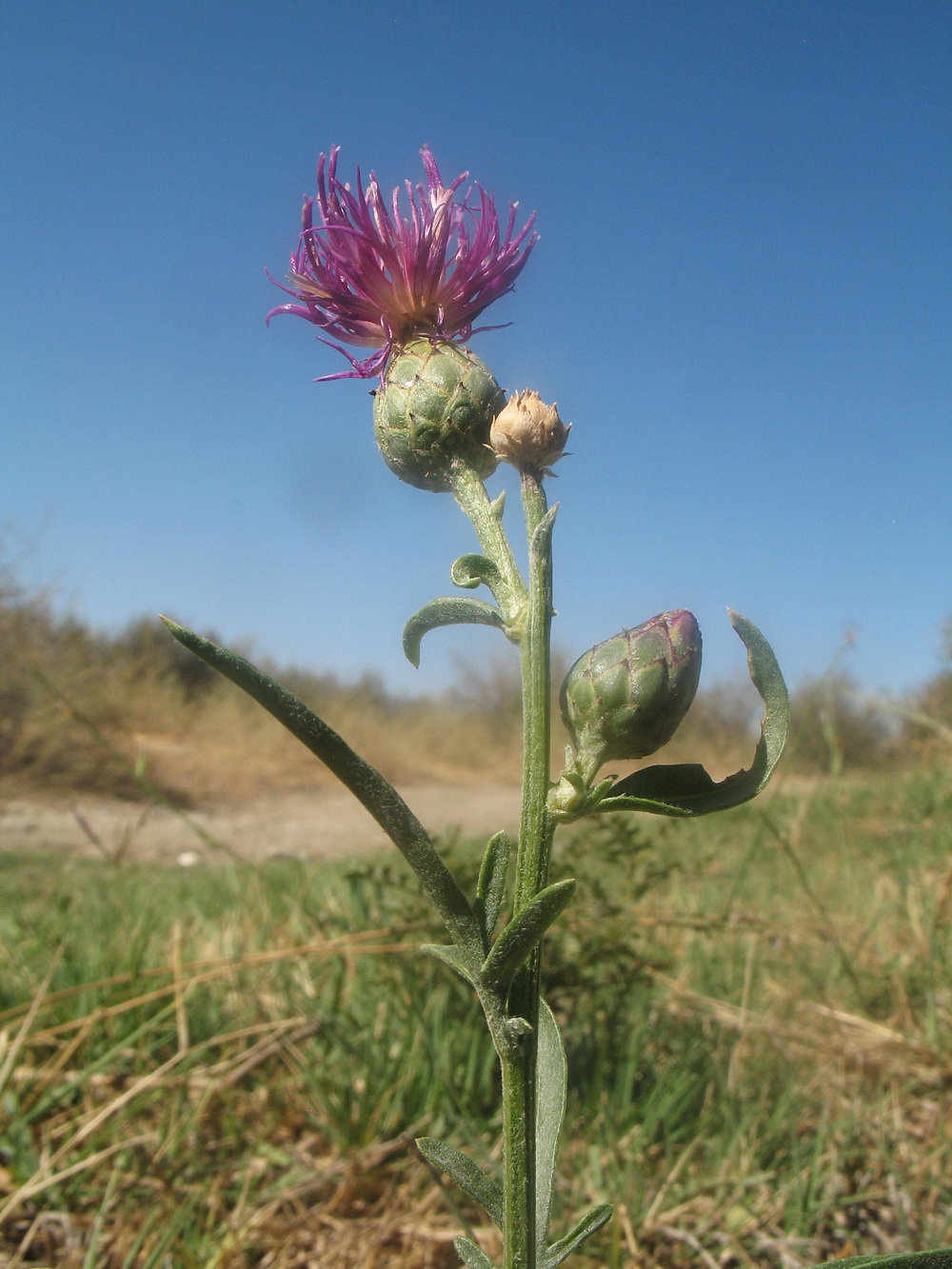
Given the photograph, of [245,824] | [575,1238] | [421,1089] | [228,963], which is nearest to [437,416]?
[575,1238]

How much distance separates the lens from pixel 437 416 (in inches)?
52.7

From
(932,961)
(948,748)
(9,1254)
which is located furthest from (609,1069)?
(948,748)

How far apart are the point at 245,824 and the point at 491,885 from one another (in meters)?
12.7

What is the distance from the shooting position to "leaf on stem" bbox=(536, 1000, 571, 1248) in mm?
1071

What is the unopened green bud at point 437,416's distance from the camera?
4.38 ft

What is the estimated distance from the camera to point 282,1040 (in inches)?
87.3

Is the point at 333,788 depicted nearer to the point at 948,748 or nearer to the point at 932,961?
the point at 948,748

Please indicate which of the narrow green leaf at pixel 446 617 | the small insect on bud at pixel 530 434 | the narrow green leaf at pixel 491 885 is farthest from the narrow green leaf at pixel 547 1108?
the small insect on bud at pixel 530 434

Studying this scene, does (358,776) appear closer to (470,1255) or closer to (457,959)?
(457,959)

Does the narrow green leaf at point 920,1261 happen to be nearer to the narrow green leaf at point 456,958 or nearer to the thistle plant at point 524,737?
the thistle plant at point 524,737

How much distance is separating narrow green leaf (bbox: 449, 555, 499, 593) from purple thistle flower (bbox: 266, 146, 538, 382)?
533 mm

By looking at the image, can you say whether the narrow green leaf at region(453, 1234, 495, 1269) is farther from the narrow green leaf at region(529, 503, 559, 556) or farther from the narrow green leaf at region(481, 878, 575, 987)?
the narrow green leaf at region(529, 503, 559, 556)

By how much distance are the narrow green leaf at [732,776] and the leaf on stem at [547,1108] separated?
30 cm

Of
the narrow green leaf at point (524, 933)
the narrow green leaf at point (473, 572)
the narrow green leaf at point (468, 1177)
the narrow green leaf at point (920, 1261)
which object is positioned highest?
the narrow green leaf at point (473, 572)
